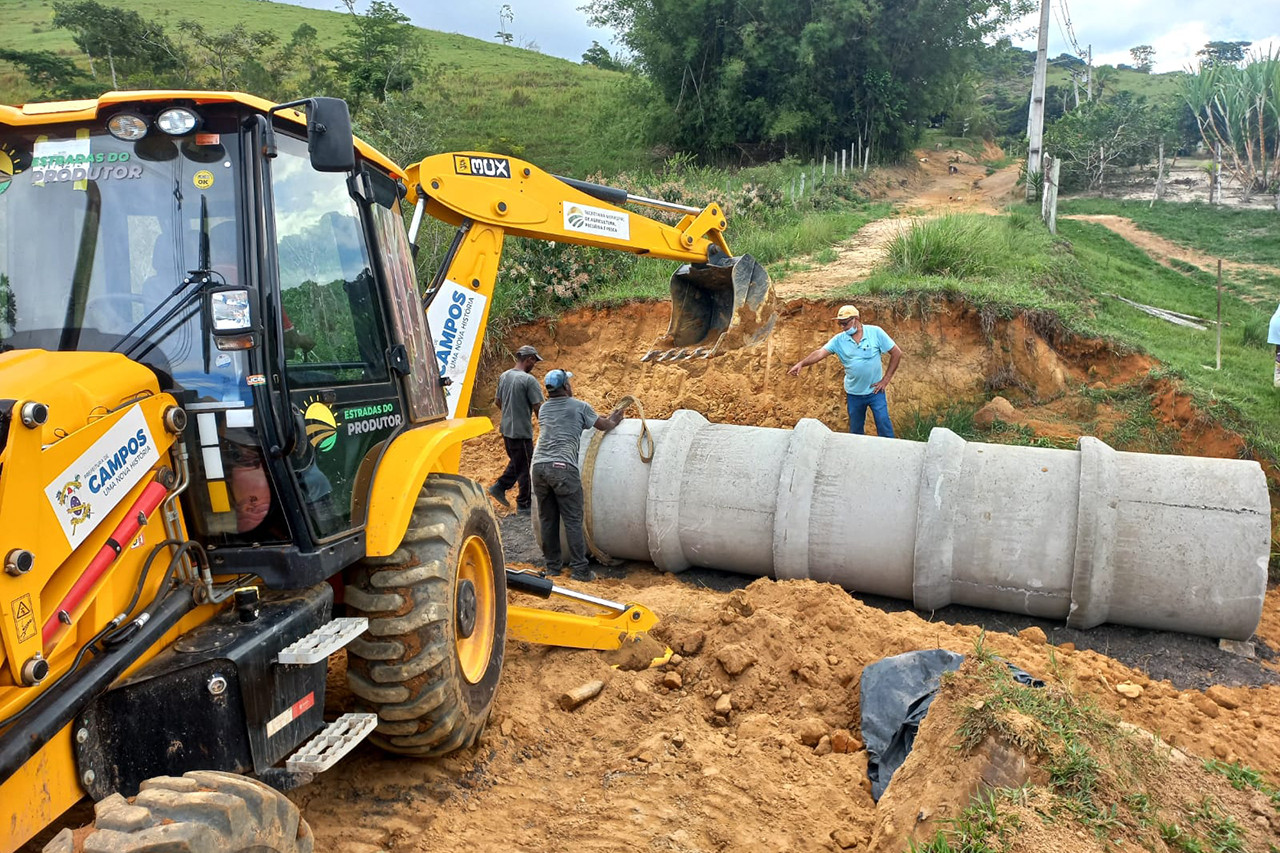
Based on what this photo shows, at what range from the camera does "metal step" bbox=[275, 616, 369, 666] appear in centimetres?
261

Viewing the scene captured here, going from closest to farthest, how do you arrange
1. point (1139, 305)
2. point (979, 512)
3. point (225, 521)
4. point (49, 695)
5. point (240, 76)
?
point (49, 695) → point (225, 521) → point (979, 512) → point (1139, 305) → point (240, 76)

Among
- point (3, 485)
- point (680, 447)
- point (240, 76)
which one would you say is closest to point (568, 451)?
point (680, 447)

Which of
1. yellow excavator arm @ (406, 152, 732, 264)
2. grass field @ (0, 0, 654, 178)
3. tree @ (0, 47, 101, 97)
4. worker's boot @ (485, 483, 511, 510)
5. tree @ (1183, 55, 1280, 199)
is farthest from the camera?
grass field @ (0, 0, 654, 178)

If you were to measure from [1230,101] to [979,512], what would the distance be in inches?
1283

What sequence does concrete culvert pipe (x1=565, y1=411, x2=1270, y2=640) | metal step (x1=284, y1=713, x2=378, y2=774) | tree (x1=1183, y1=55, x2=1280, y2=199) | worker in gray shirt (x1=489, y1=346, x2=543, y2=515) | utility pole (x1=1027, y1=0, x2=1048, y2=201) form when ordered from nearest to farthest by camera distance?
metal step (x1=284, y1=713, x2=378, y2=774) → concrete culvert pipe (x1=565, y1=411, x2=1270, y2=640) → worker in gray shirt (x1=489, y1=346, x2=543, y2=515) → utility pole (x1=1027, y1=0, x2=1048, y2=201) → tree (x1=1183, y1=55, x2=1280, y2=199)

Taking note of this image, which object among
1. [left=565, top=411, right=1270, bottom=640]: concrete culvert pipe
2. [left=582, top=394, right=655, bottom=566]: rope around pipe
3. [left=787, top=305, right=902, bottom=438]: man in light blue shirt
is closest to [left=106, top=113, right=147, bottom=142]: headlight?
[left=582, top=394, right=655, bottom=566]: rope around pipe

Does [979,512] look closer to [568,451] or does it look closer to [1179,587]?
[1179,587]

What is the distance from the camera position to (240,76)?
25.6 metres

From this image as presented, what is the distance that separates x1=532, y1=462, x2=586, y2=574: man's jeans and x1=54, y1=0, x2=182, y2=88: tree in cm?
2653

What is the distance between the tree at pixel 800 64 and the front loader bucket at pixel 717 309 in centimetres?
2162

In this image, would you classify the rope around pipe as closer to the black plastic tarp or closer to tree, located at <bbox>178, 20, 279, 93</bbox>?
the black plastic tarp

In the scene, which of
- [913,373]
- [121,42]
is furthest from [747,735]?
[121,42]

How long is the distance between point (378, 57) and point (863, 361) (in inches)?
1068

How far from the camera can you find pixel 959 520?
5.68 meters
